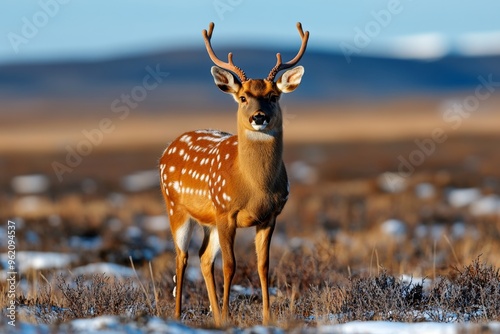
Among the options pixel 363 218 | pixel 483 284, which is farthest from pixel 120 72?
pixel 483 284

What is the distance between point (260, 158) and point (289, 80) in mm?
866

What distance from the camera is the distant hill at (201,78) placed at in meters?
165

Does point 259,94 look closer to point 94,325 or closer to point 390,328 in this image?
point 390,328

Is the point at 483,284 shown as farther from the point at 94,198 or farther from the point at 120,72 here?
the point at 120,72

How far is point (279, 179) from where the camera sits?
28.3 ft

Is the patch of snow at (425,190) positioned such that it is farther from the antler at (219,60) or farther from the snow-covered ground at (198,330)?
the snow-covered ground at (198,330)

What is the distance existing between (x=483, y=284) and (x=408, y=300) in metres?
0.80

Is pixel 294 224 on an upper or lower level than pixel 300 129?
lower

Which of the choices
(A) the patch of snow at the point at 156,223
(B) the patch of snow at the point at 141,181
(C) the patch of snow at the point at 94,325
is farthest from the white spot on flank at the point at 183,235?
(B) the patch of snow at the point at 141,181

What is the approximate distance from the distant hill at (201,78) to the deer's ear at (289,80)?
5752 inches

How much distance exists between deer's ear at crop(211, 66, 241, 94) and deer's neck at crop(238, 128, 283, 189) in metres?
0.47

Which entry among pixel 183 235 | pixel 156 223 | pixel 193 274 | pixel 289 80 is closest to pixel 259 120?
pixel 289 80

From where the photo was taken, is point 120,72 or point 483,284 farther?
point 120,72

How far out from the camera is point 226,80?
8.87 m
